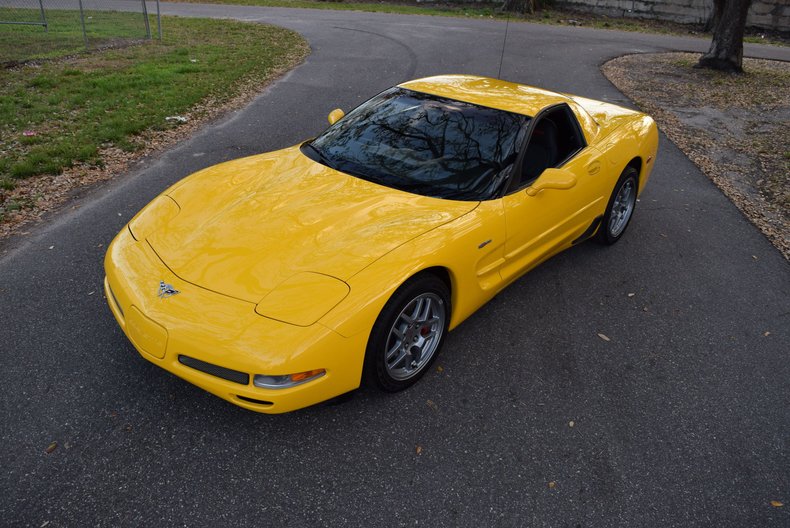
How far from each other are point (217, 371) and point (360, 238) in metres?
0.99

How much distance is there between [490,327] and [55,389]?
254cm

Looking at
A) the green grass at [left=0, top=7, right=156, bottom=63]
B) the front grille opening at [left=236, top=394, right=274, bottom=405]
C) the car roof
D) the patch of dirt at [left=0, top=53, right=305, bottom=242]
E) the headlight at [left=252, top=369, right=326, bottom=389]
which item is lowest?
the patch of dirt at [left=0, top=53, right=305, bottom=242]

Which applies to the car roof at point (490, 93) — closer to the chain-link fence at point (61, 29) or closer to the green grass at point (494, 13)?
the chain-link fence at point (61, 29)

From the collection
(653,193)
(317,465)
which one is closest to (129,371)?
(317,465)

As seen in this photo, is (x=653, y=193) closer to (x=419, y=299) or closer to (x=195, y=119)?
(x=419, y=299)

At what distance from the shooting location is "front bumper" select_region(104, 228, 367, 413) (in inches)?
101

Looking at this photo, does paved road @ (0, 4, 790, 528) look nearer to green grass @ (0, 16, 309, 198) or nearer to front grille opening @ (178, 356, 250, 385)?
front grille opening @ (178, 356, 250, 385)

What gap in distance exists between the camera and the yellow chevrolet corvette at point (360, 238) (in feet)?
8.66

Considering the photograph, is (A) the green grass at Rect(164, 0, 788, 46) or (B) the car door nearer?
(B) the car door

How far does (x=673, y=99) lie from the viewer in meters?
10.1

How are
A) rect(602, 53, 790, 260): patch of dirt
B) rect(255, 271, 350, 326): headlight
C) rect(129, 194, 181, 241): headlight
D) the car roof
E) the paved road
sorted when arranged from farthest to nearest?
rect(602, 53, 790, 260): patch of dirt → the car roof → rect(129, 194, 181, 241): headlight → rect(255, 271, 350, 326): headlight → the paved road

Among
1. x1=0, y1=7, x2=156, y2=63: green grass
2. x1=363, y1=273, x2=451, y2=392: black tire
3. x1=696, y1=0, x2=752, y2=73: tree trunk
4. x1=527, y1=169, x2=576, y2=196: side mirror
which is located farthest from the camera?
x1=696, y1=0, x2=752, y2=73: tree trunk

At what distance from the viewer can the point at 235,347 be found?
101 inches

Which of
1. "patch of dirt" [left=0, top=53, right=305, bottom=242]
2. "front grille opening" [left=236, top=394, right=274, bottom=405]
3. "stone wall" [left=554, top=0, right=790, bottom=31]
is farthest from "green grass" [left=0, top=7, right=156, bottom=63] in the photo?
"stone wall" [left=554, top=0, right=790, bottom=31]
